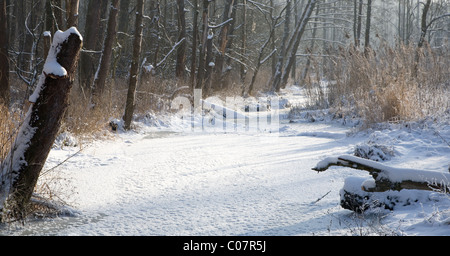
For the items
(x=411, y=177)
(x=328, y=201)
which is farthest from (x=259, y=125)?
(x=411, y=177)

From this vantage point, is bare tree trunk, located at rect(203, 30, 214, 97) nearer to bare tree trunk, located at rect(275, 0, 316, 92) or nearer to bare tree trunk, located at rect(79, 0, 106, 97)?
bare tree trunk, located at rect(79, 0, 106, 97)

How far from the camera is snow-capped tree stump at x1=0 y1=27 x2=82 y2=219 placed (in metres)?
2.51

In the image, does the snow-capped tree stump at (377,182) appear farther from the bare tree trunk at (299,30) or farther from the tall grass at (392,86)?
the bare tree trunk at (299,30)

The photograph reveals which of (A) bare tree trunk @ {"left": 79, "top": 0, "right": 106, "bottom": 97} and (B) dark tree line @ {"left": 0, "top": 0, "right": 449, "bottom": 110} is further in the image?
(A) bare tree trunk @ {"left": 79, "top": 0, "right": 106, "bottom": 97}

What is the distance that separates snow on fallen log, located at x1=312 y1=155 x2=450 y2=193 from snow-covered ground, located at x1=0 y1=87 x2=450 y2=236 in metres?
0.20

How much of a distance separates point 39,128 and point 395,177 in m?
2.36

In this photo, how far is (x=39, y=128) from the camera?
2.56 meters

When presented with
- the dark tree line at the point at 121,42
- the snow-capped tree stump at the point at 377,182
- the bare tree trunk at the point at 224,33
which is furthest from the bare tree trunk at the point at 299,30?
the snow-capped tree stump at the point at 377,182

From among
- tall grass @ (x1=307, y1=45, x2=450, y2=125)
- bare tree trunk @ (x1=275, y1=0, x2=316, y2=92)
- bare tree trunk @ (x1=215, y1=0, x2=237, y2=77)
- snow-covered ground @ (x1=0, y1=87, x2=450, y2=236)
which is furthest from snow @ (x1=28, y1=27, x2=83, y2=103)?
bare tree trunk @ (x1=275, y1=0, x2=316, y2=92)

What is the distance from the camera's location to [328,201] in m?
3.19

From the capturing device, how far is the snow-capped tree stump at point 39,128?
251 centimetres

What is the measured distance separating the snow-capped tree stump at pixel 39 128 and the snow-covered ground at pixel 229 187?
229 mm
